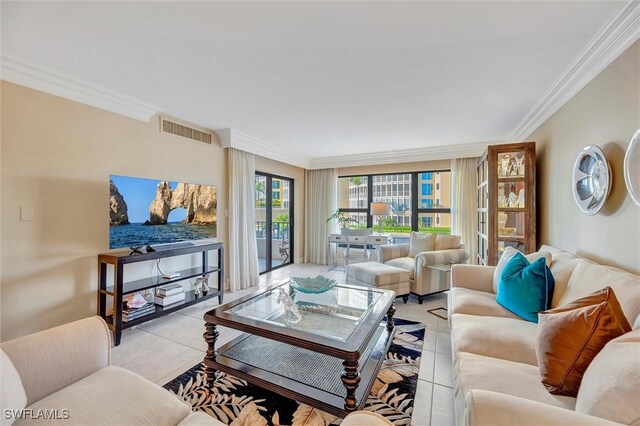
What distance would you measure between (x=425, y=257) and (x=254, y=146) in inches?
116

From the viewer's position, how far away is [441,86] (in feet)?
7.92

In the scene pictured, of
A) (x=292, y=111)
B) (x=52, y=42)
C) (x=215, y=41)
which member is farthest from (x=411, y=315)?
(x=52, y=42)

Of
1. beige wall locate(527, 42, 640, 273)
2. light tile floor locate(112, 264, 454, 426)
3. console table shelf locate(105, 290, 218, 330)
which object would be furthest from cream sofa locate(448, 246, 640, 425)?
console table shelf locate(105, 290, 218, 330)

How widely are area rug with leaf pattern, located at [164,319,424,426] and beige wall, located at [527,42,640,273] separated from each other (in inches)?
62.6

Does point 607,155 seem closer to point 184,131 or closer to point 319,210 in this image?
point 184,131

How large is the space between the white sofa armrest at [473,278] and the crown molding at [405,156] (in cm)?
259

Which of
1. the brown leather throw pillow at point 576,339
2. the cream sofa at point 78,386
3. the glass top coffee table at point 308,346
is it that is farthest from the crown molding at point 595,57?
the cream sofa at point 78,386

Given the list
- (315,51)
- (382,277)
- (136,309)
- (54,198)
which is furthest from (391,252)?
(54,198)

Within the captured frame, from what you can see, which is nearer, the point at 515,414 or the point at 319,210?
the point at 515,414

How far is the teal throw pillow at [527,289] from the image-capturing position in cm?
182

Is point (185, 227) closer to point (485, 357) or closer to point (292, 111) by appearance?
point (292, 111)

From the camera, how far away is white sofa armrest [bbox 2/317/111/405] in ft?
3.53

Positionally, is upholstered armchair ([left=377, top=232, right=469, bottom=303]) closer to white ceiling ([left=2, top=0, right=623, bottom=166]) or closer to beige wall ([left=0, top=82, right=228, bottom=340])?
white ceiling ([left=2, top=0, right=623, bottom=166])

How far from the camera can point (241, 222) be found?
4.00m
